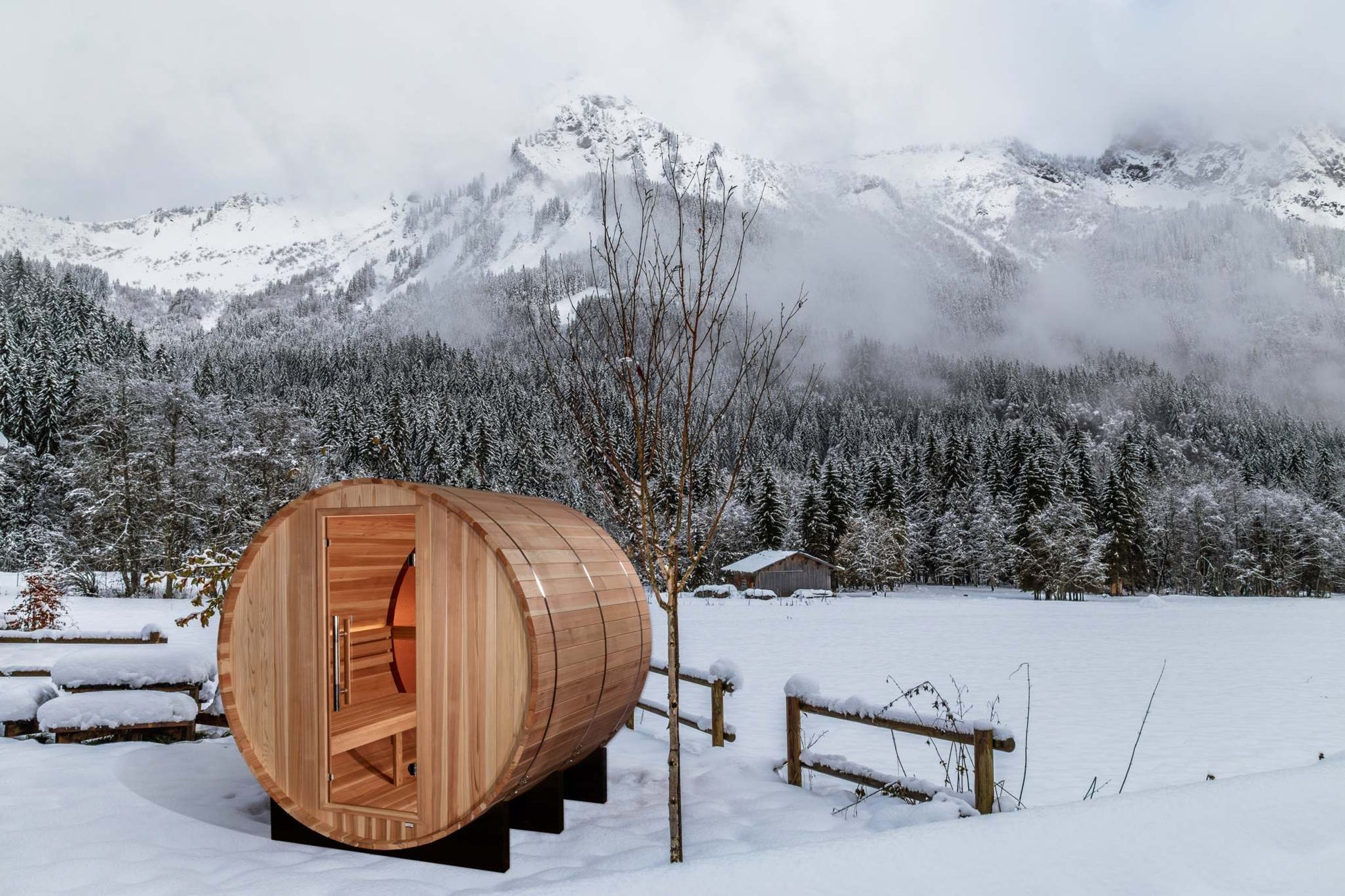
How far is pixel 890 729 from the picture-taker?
5852 mm

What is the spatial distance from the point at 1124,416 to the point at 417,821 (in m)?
172

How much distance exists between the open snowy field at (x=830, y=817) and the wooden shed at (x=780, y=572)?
38.0 meters

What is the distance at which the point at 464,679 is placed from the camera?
4.46 metres

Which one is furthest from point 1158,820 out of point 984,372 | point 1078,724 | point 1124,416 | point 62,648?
point 984,372

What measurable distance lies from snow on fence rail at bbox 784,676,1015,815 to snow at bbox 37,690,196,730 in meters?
5.26

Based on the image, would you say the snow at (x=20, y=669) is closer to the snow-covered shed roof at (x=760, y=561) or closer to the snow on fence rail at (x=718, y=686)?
the snow on fence rail at (x=718, y=686)

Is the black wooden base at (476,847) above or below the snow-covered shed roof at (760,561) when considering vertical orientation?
above

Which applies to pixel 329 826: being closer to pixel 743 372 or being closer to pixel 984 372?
pixel 743 372

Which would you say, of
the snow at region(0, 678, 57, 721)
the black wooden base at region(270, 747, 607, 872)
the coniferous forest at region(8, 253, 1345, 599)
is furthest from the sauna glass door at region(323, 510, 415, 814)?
the snow at region(0, 678, 57, 721)

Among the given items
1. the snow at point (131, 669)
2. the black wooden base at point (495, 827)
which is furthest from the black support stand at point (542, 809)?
the snow at point (131, 669)

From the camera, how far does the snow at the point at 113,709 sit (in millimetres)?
6555

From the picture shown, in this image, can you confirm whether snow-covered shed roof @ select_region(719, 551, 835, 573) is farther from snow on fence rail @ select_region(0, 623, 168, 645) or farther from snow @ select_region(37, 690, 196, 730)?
snow @ select_region(37, 690, 196, 730)

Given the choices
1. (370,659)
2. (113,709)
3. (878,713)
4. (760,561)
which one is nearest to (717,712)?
(878,713)

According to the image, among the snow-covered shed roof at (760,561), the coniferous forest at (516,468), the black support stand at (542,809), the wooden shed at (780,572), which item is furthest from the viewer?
the wooden shed at (780,572)
